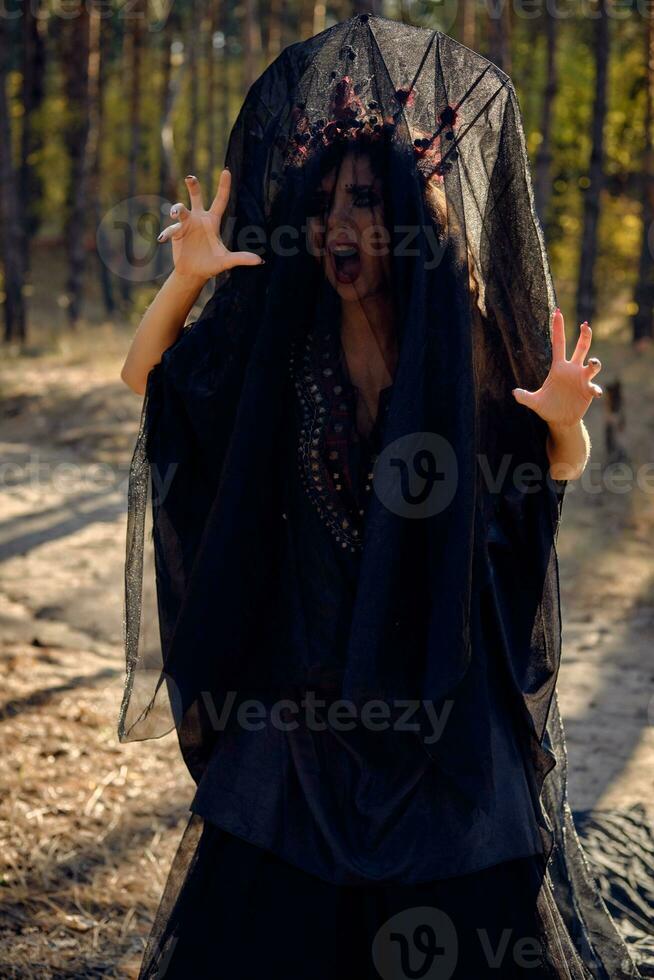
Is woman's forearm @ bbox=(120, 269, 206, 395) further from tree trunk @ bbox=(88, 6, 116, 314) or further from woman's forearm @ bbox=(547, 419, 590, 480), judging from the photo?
tree trunk @ bbox=(88, 6, 116, 314)

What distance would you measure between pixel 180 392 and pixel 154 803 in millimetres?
2408

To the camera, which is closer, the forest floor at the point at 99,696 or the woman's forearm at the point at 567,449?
the woman's forearm at the point at 567,449

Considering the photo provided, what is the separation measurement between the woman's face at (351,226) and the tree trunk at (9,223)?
13770 mm

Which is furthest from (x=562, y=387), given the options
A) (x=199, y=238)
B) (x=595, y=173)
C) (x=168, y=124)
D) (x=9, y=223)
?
(x=168, y=124)

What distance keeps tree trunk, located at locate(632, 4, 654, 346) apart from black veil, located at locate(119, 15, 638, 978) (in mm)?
12617

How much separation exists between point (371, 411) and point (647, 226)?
1331 cm

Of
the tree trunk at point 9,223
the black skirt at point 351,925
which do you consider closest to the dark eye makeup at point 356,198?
the black skirt at point 351,925

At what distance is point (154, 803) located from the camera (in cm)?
427

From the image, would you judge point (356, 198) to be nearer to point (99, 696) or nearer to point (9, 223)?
point (99, 696)

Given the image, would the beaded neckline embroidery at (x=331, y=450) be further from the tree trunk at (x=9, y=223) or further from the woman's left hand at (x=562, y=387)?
the tree trunk at (x=9, y=223)

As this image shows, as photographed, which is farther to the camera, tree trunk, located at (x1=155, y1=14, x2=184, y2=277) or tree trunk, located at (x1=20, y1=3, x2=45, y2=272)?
tree trunk, located at (x1=20, y1=3, x2=45, y2=272)

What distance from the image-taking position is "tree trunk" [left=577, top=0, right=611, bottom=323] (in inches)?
504

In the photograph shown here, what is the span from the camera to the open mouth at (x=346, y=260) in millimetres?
2180

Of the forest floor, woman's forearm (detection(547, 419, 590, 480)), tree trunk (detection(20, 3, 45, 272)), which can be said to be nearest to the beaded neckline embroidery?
woman's forearm (detection(547, 419, 590, 480))
